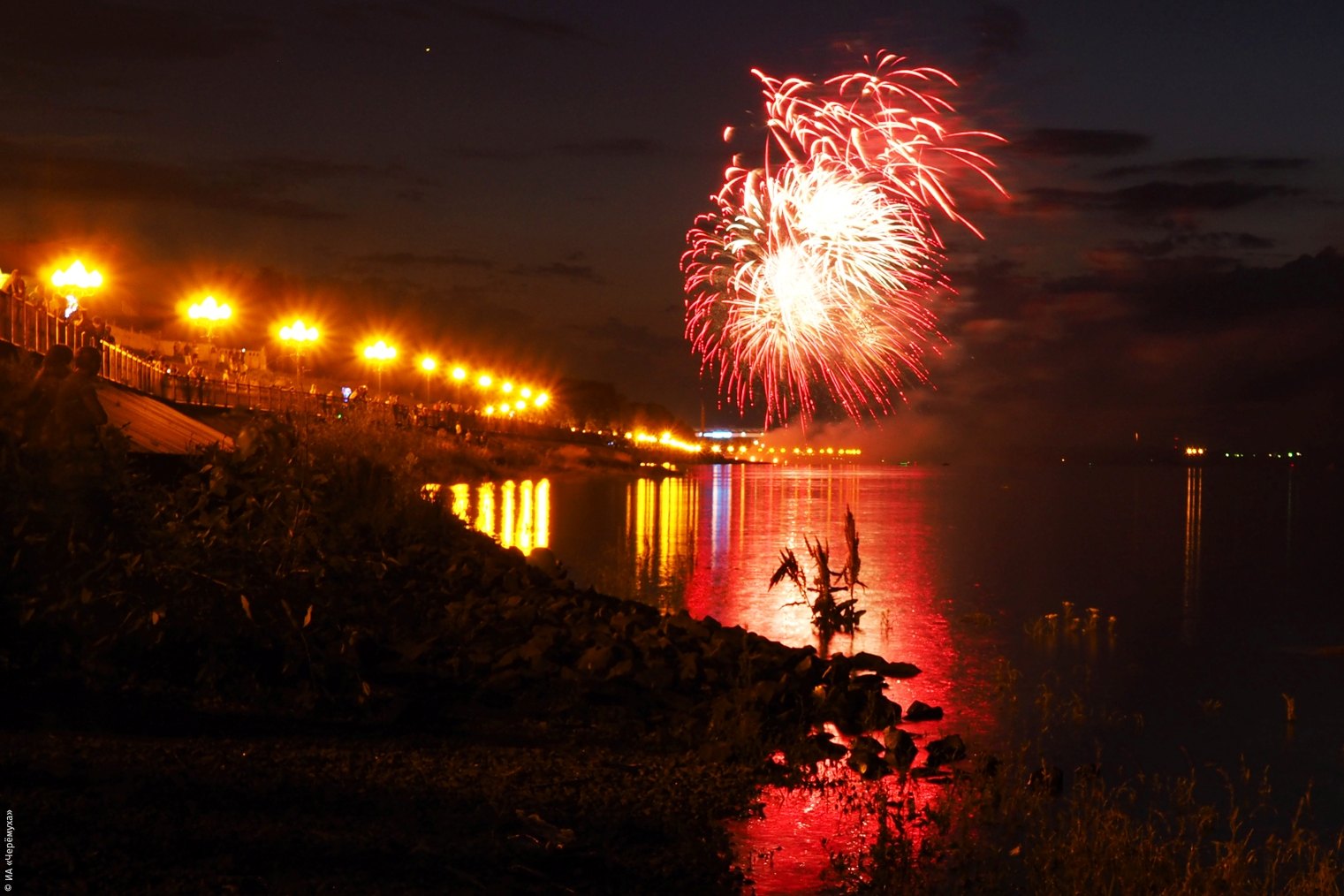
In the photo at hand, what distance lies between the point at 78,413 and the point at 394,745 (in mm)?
5981

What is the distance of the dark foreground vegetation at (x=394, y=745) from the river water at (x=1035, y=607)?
1066mm

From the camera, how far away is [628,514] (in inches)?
2263

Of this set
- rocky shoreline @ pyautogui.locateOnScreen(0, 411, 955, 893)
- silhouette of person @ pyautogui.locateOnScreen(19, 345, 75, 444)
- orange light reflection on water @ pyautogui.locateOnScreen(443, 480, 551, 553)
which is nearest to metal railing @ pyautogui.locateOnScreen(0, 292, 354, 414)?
orange light reflection on water @ pyautogui.locateOnScreen(443, 480, 551, 553)

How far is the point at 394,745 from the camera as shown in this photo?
9727mm

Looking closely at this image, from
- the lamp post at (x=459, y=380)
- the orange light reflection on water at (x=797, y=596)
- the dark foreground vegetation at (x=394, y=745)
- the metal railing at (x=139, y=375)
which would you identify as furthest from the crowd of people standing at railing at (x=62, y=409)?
the lamp post at (x=459, y=380)

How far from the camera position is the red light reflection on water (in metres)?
9.19

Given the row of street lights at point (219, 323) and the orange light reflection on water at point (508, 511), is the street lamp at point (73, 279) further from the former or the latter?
the orange light reflection on water at point (508, 511)

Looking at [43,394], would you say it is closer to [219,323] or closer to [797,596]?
[797,596]

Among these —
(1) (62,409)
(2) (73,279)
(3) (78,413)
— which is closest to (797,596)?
(3) (78,413)

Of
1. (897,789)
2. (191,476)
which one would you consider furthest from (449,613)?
(897,789)

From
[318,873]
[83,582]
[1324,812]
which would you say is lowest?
[1324,812]

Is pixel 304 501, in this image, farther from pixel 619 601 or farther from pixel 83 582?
pixel 619 601

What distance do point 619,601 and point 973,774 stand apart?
985cm

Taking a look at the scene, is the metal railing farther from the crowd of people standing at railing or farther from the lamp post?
the lamp post
